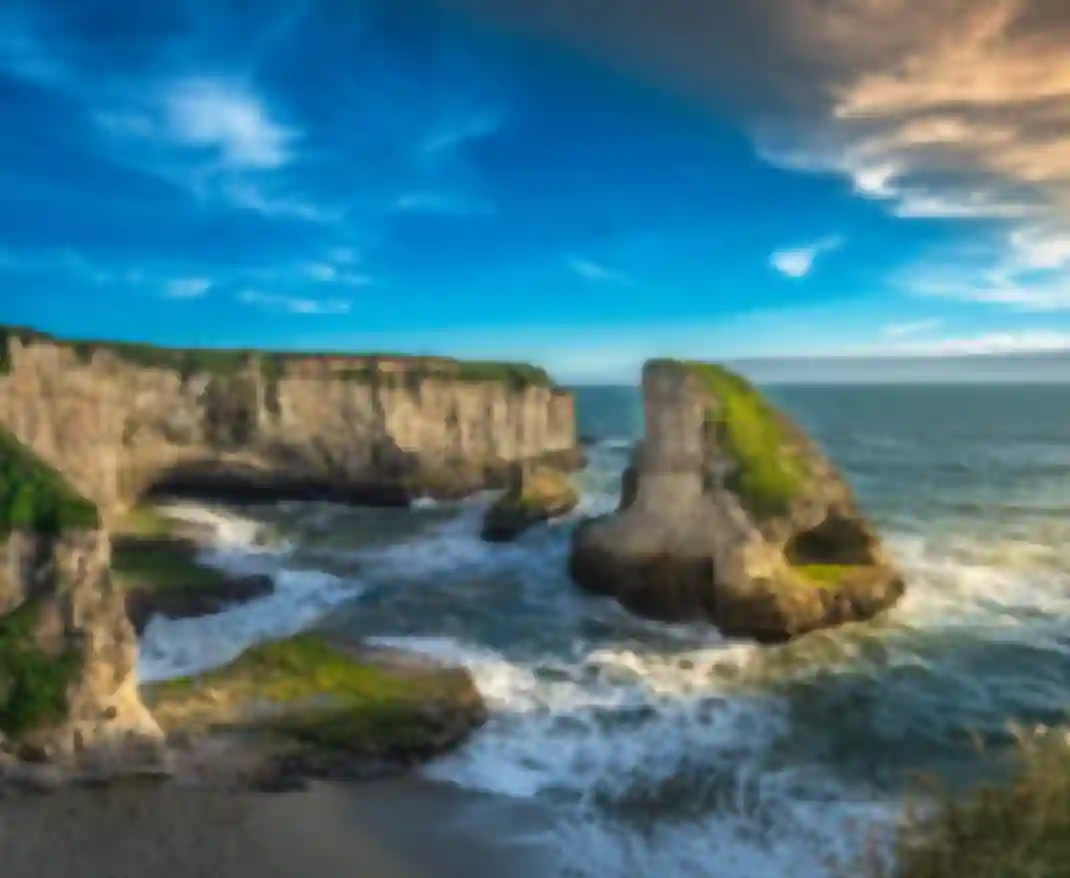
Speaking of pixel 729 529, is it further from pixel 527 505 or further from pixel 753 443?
pixel 527 505

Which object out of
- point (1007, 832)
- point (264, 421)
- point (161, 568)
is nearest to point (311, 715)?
point (1007, 832)

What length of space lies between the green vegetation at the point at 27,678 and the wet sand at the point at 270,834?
141cm

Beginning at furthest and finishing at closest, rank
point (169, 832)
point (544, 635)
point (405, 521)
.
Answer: point (405, 521) → point (544, 635) → point (169, 832)

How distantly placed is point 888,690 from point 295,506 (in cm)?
3584

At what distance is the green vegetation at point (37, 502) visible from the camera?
1928 cm

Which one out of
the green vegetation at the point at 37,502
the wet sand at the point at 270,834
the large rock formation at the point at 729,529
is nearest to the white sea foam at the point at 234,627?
the green vegetation at the point at 37,502

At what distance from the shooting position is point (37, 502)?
1961 cm

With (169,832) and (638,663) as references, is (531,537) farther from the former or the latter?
(169,832)

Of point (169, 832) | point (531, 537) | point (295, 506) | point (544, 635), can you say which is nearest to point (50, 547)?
point (169, 832)

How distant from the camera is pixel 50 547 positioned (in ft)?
62.9

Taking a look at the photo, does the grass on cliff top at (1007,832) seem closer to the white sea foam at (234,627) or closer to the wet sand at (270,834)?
the wet sand at (270,834)

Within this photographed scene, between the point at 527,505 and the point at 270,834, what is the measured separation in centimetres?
2991

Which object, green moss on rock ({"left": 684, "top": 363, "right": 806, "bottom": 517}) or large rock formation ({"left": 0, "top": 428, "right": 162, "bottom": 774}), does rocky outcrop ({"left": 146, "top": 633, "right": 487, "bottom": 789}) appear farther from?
green moss on rock ({"left": 684, "top": 363, "right": 806, "bottom": 517})

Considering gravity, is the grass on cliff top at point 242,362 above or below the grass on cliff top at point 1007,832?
above
